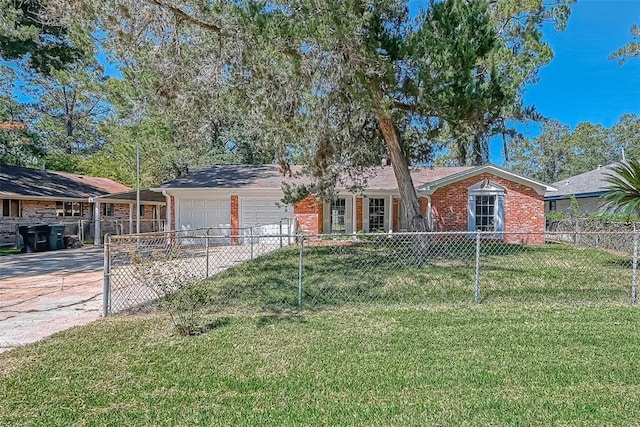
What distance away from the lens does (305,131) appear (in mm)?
9945

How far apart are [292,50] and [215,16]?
5.29 feet

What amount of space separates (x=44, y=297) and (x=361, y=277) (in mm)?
5915

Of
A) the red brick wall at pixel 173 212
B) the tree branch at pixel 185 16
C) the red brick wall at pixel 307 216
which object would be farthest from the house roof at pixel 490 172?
the red brick wall at pixel 173 212

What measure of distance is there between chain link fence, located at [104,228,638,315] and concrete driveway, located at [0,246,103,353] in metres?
0.50

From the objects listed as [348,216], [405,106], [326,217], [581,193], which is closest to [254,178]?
[326,217]

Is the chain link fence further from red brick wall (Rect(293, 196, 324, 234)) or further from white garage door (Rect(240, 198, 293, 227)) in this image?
white garage door (Rect(240, 198, 293, 227))

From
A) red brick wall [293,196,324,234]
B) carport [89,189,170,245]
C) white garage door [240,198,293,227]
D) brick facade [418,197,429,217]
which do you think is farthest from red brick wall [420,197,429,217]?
carport [89,189,170,245]

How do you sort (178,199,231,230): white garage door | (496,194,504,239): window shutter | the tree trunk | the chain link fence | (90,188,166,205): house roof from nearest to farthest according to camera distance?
the chain link fence < the tree trunk < (496,194,504,239): window shutter < (178,199,231,230): white garage door < (90,188,166,205): house roof

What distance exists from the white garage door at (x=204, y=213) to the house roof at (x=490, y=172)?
8105 millimetres

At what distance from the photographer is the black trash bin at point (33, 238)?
1537cm

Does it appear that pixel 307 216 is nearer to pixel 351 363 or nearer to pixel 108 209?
pixel 351 363

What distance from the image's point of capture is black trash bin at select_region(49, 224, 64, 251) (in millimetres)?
16250

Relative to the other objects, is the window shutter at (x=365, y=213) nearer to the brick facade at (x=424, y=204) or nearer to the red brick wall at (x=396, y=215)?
the red brick wall at (x=396, y=215)

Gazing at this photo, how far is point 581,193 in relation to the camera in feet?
68.3
